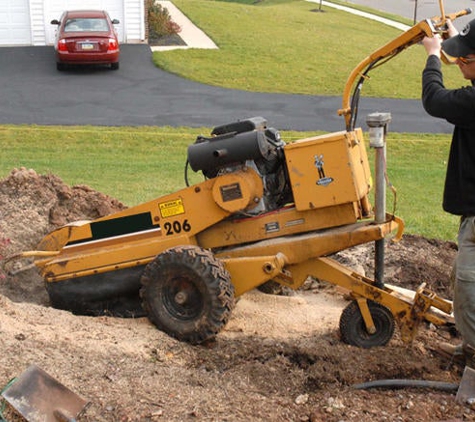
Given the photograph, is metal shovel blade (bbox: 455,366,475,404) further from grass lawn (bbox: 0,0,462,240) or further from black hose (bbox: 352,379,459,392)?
grass lawn (bbox: 0,0,462,240)

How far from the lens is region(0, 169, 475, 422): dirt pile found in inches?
188

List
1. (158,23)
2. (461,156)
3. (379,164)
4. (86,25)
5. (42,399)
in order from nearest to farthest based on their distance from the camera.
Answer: (42,399) < (461,156) < (379,164) < (86,25) < (158,23)

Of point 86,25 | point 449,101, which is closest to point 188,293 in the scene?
point 449,101

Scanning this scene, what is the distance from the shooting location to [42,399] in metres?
4.68

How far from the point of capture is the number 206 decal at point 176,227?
6527 millimetres

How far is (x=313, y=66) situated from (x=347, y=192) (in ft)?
67.1

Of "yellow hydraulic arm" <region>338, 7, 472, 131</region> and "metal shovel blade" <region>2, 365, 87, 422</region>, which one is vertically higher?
"yellow hydraulic arm" <region>338, 7, 472, 131</region>

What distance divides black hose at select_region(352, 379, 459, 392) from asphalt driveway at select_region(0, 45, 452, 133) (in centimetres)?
1261

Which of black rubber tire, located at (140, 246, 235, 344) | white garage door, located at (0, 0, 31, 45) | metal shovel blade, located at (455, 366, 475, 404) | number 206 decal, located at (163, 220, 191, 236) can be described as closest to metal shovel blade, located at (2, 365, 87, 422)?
black rubber tire, located at (140, 246, 235, 344)

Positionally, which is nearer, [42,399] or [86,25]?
[42,399]

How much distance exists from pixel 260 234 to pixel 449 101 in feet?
6.59

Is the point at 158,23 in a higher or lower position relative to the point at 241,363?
higher

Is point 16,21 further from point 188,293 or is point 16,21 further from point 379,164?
point 379,164

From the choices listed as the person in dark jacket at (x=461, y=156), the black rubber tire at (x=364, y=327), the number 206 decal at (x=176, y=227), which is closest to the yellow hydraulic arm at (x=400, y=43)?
the person in dark jacket at (x=461, y=156)
